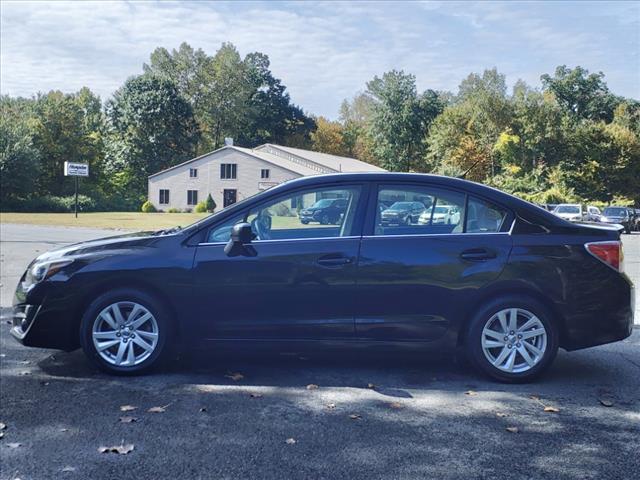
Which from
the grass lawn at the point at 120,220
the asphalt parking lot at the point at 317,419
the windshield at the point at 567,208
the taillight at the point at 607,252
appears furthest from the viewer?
the windshield at the point at 567,208

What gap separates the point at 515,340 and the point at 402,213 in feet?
4.54

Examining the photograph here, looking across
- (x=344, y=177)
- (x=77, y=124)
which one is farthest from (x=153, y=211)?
(x=344, y=177)

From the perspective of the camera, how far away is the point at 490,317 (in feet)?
16.6

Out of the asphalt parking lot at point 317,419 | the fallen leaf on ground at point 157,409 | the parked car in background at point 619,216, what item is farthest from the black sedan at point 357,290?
the parked car in background at point 619,216

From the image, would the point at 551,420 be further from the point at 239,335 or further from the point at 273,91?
the point at 273,91

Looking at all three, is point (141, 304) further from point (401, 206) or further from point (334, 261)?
point (401, 206)

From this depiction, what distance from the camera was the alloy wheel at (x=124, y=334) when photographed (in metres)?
5.18

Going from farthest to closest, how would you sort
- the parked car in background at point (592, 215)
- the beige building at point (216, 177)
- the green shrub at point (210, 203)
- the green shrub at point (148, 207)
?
the parked car in background at point (592, 215), the green shrub at point (210, 203), the green shrub at point (148, 207), the beige building at point (216, 177)

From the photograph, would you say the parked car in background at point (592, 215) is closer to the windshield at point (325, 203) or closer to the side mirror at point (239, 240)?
the windshield at point (325, 203)

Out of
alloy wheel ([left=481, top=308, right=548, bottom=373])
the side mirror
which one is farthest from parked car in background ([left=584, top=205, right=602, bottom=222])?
the side mirror

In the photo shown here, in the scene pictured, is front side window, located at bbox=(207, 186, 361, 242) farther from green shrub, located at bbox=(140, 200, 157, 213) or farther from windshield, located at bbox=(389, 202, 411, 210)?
green shrub, located at bbox=(140, 200, 157, 213)

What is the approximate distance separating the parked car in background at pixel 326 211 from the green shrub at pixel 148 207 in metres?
28.8

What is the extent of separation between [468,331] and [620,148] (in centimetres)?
5508

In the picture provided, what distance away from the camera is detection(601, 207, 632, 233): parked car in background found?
37000 mm
